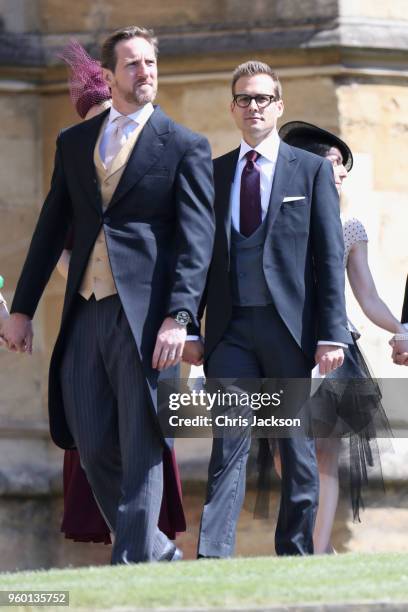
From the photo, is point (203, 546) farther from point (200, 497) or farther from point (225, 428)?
point (200, 497)

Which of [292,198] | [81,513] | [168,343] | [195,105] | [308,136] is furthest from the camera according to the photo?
[195,105]

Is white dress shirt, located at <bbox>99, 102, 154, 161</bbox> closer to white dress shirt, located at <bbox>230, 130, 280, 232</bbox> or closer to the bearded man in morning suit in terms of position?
the bearded man in morning suit

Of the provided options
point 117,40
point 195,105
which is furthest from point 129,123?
point 195,105

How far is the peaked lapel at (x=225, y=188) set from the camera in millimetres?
7391

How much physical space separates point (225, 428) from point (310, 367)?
0.43 m

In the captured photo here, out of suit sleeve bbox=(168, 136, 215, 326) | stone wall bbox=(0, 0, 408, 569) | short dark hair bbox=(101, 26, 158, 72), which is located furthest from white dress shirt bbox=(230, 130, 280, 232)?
stone wall bbox=(0, 0, 408, 569)

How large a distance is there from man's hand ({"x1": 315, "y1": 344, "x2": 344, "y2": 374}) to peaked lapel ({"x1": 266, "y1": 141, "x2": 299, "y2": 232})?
1.56 feet

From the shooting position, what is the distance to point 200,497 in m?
9.66

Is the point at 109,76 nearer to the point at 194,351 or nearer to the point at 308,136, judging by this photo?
the point at 194,351

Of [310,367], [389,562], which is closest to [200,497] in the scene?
[310,367]

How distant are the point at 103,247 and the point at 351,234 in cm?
170

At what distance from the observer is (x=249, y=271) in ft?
24.1

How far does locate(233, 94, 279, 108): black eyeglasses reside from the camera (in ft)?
24.7

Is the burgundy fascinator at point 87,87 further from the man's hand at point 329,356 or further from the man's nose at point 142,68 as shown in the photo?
the man's hand at point 329,356
